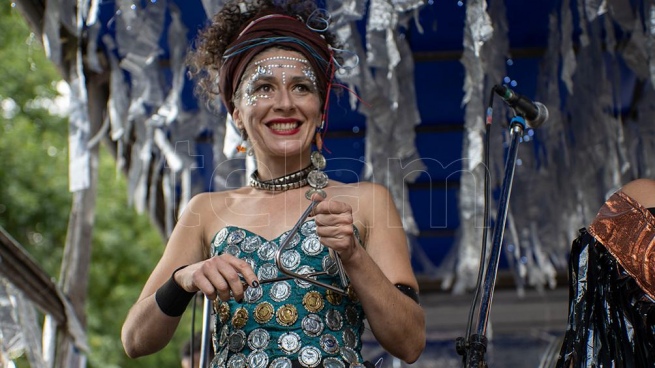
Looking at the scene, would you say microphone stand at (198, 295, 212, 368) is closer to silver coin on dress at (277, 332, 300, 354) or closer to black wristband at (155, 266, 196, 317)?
black wristband at (155, 266, 196, 317)

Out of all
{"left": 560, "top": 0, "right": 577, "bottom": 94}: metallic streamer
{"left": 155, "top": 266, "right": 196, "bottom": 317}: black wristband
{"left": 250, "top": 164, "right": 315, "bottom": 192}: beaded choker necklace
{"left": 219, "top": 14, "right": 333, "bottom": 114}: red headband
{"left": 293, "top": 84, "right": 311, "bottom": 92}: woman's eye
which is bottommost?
{"left": 155, "top": 266, "right": 196, "bottom": 317}: black wristband

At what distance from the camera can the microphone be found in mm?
2547

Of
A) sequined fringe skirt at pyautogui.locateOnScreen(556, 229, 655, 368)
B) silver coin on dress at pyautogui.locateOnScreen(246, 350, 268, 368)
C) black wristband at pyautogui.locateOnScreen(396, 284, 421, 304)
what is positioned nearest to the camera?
sequined fringe skirt at pyautogui.locateOnScreen(556, 229, 655, 368)

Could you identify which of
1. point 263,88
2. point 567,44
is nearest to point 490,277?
point 263,88

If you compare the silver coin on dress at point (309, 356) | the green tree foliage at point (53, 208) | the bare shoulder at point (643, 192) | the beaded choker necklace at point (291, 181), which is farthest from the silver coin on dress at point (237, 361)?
the green tree foliage at point (53, 208)

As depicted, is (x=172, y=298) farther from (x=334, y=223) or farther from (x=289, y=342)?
(x=334, y=223)

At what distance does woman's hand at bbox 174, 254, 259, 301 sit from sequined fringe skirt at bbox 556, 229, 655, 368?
2.55 ft

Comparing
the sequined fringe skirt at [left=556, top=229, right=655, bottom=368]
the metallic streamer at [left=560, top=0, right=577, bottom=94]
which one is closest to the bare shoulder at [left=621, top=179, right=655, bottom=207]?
the sequined fringe skirt at [left=556, top=229, right=655, bottom=368]

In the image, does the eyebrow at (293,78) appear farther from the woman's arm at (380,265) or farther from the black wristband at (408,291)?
the black wristband at (408,291)

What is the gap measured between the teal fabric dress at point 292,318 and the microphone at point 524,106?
1.97ft

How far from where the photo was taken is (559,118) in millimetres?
5102

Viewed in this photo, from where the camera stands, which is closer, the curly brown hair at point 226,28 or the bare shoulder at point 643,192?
the bare shoulder at point 643,192

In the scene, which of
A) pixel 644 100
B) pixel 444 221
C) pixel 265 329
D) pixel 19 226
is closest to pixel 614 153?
pixel 644 100

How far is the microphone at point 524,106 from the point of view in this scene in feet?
8.36
